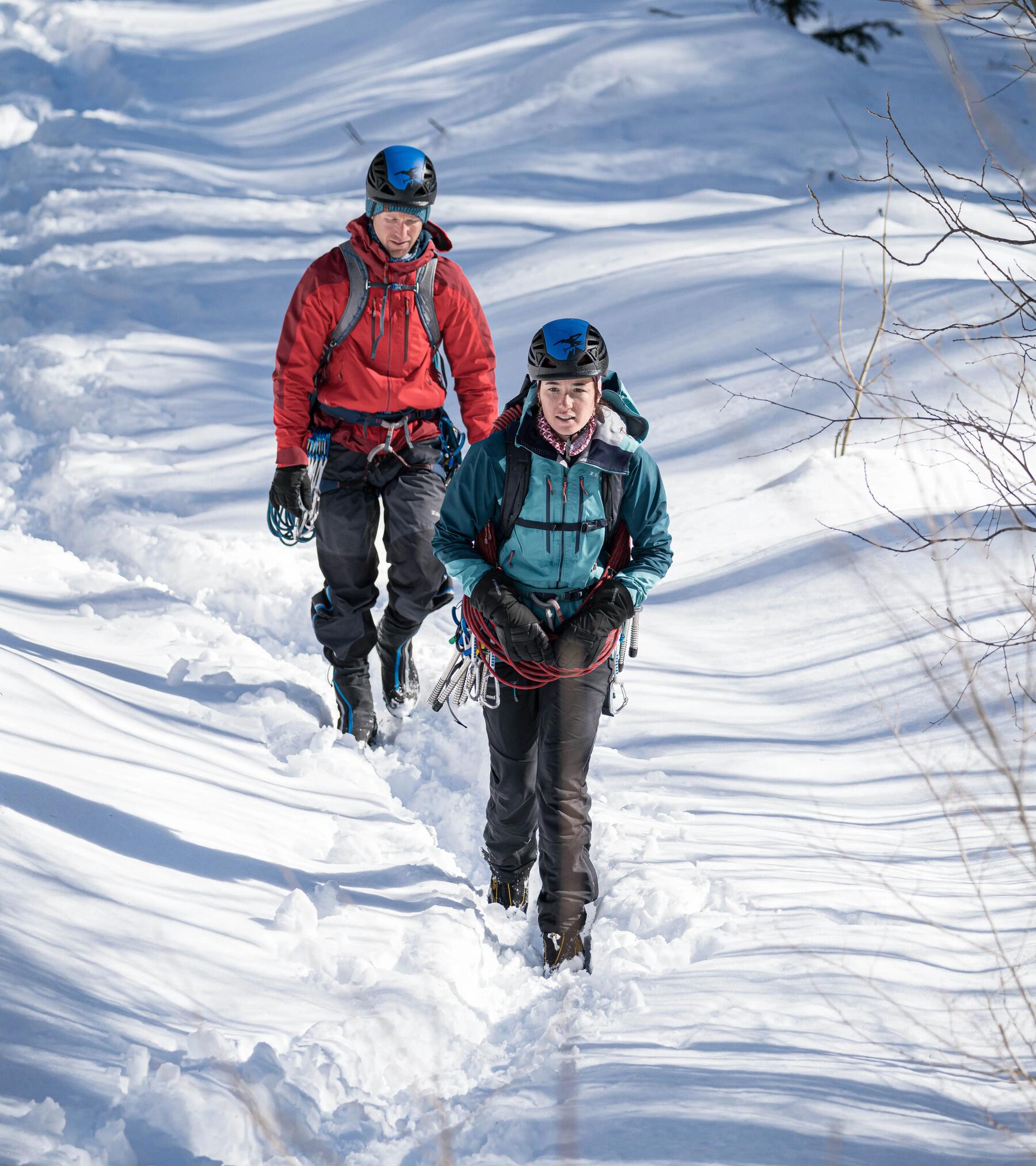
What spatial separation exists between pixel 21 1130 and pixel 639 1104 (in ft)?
4.12

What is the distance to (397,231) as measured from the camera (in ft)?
13.0

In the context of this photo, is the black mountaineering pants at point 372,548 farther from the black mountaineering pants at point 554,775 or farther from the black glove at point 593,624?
the black glove at point 593,624

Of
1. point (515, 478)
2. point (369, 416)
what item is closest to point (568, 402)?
point (515, 478)

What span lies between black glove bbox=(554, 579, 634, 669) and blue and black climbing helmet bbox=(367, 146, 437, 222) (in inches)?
65.6

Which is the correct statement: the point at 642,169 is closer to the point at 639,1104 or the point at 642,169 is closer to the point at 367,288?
the point at 367,288

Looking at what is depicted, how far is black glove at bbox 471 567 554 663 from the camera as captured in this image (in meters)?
3.06

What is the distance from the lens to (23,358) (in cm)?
878

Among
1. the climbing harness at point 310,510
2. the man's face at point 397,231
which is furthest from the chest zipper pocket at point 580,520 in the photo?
the climbing harness at point 310,510

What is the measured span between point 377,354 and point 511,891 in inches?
77.0

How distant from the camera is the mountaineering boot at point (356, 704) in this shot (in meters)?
4.68

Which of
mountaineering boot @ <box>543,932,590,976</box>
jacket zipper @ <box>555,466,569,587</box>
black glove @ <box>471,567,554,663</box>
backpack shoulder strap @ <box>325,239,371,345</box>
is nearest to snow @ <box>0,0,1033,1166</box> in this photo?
mountaineering boot @ <box>543,932,590,976</box>

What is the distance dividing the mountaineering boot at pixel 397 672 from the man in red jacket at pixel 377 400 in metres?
0.03

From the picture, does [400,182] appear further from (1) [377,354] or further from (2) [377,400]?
(2) [377,400]

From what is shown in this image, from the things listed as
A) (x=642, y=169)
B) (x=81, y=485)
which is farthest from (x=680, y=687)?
(x=642, y=169)
